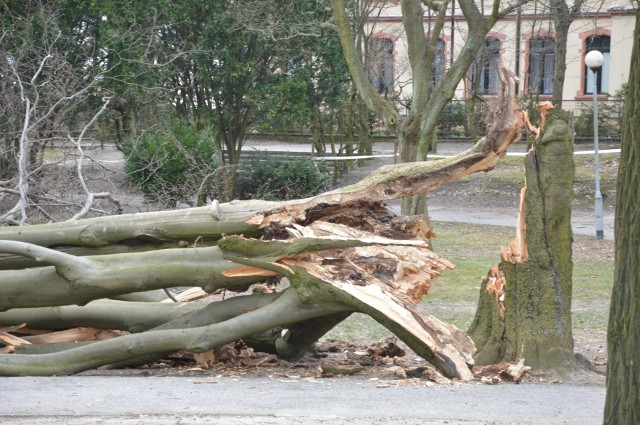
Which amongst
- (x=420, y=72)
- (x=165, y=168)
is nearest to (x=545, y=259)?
(x=420, y=72)

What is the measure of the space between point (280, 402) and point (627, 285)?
3.04 metres

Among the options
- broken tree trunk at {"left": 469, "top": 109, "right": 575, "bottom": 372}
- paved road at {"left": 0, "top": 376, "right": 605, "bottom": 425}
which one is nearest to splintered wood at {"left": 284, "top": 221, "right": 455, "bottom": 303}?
broken tree trunk at {"left": 469, "top": 109, "right": 575, "bottom": 372}

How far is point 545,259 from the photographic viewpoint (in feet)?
25.6

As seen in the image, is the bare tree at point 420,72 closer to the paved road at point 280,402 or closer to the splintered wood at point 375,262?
the splintered wood at point 375,262

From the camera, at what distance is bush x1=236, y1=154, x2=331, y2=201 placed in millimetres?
23000

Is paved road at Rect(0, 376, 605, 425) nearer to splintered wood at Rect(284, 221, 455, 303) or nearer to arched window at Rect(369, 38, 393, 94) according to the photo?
splintered wood at Rect(284, 221, 455, 303)

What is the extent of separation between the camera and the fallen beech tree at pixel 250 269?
7473 mm

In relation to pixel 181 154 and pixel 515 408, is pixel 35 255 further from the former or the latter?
pixel 181 154

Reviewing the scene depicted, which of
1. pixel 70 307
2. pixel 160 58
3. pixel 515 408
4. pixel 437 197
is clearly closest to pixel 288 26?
pixel 160 58

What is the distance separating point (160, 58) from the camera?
73.2 ft

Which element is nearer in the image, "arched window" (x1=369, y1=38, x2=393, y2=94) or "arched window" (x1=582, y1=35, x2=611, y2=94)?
"arched window" (x1=369, y1=38, x2=393, y2=94)

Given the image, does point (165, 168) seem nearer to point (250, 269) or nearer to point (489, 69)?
point (250, 269)

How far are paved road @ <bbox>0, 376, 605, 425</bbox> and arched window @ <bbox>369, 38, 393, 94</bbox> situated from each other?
79.5 ft

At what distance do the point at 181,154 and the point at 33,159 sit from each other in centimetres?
410
